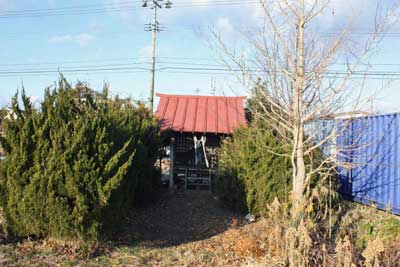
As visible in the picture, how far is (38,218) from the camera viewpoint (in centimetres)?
603

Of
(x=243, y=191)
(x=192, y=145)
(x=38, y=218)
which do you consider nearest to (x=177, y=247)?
(x=38, y=218)

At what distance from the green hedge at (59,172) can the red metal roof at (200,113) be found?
7.24 meters

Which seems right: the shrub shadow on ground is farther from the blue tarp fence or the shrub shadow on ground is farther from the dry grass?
the blue tarp fence

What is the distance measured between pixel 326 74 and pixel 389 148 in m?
3.26

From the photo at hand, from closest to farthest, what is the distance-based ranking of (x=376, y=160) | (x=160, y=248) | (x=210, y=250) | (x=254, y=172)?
(x=210, y=250), (x=160, y=248), (x=376, y=160), (x=254, y=172)

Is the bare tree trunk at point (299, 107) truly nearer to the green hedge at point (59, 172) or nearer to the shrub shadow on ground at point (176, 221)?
the shrub shadow on ground at point (176, 221)

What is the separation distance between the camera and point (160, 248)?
653 centimetres

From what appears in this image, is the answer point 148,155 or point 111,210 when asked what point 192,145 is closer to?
point 148,155

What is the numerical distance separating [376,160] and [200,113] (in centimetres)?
689

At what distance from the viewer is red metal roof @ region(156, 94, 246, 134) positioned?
13719 mm

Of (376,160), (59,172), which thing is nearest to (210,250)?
(59,172)

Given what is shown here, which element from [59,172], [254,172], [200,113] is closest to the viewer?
[59,172]

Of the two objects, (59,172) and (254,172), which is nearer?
(59,172)

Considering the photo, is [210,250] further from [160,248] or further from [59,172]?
[59,172]
